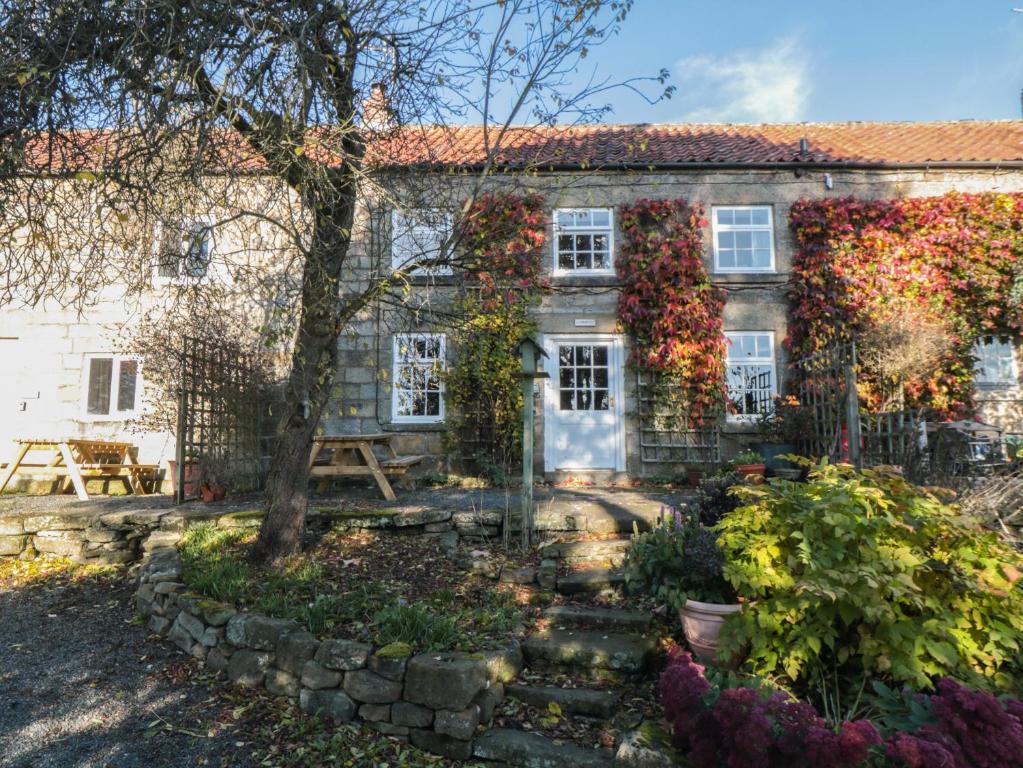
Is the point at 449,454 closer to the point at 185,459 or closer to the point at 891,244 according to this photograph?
the point at 185,459

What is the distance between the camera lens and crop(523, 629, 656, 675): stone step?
3844mm

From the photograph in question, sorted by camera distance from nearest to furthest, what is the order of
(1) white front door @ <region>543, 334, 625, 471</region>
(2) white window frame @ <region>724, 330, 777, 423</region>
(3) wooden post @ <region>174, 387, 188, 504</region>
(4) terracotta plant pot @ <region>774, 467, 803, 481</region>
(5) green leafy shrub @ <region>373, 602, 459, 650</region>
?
(5) green leafy shrub @ <region>373, 602, 459, 650</region>
(3) wooden post @ <region>174, 387, 188, 504</region>
(4) terracotta plant pot @ <region>774, 467, 803, 481</region>
(2) white window frame @ <region>724, 330, 777, 423</region>
(1) white front door @ <region>543, 334, 625, 471</region>

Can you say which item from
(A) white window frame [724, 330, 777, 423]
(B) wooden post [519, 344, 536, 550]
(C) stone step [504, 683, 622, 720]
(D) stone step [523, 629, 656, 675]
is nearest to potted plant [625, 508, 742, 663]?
(D) stone step [523, 629, 656, 675]

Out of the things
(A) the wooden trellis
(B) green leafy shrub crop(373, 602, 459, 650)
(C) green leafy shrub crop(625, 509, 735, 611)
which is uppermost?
(A) the wooden trellis

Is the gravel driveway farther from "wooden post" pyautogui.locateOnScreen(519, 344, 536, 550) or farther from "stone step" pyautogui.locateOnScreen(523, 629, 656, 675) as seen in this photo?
"wooden post" pyautogui.locateOnScreen(519, 344, 536, 550)

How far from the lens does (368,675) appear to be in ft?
11.9

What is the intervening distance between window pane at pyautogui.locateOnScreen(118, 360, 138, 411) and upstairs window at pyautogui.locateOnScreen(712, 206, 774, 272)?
10.1 meters

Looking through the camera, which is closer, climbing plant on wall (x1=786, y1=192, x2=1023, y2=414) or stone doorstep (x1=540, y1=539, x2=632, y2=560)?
stone doorstep (x1=540, y1=539, x2=632, y2=560)

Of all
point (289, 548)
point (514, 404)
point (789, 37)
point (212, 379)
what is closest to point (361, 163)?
point (289, 548)

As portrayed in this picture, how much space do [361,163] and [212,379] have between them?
14.6ft

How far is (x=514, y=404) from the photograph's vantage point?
Answer: 10.1 meters

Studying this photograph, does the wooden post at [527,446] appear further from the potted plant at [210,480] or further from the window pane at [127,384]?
the window pane at [127,384]

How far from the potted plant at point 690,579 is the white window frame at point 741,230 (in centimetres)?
708

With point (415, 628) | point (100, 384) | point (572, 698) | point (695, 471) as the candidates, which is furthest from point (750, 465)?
point (100, 384)
